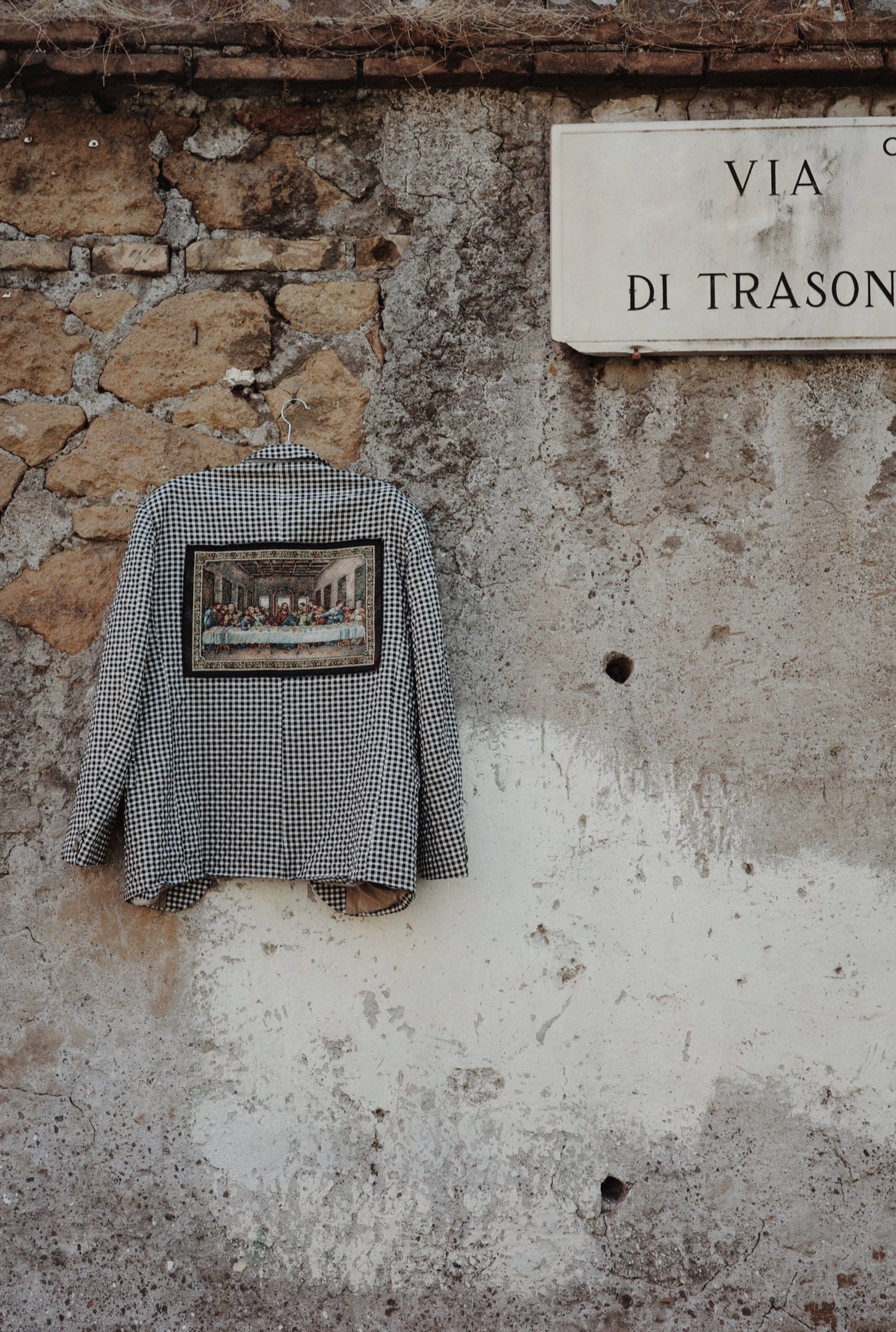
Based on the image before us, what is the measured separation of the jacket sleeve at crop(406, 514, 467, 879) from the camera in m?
2.23

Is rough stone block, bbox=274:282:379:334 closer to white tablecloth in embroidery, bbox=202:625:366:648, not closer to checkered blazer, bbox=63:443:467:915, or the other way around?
checkered blazer, bbox=63:443:467:915

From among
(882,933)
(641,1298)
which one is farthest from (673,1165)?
(882,933)

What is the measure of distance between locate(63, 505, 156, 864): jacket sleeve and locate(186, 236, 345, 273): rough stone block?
663 millimetres

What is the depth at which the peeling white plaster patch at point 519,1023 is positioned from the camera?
7.50ft

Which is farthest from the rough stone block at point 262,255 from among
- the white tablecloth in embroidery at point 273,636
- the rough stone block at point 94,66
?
the white tablecloth in embroidery at point 273,636

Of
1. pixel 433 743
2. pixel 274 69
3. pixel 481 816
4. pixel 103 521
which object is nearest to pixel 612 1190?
pixel 481 816

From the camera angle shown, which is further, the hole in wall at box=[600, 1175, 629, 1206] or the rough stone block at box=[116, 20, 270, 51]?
the rough stone block at box=[116, 20, 270, 51]

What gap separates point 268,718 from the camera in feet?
7.50

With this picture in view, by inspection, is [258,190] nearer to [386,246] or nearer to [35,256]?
[386,246]

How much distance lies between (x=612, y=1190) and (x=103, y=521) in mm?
1819

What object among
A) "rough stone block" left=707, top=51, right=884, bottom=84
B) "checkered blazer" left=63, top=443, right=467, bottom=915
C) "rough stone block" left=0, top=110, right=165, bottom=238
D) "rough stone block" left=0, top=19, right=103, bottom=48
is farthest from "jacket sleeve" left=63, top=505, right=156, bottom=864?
"rough stone block" left=707, top=51, right=884, bottom=84

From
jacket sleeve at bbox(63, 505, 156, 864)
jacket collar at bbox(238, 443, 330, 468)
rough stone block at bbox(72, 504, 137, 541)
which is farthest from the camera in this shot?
rough stone block at bbox(72, 504, 137, 541)

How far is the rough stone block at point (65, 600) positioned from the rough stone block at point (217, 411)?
0.37 meters

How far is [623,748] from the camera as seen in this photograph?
2.39 meters
